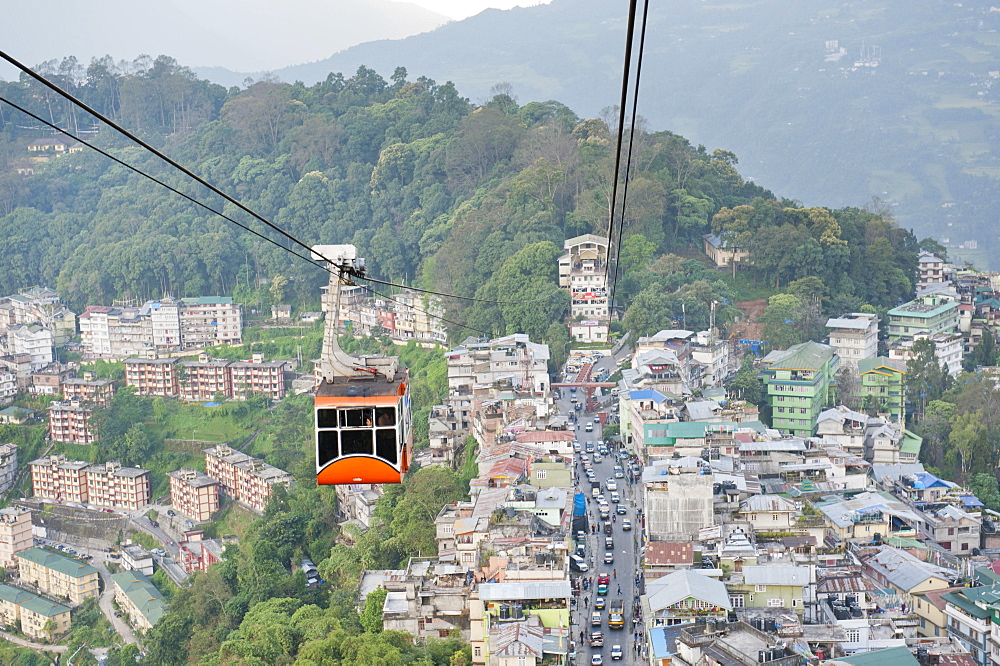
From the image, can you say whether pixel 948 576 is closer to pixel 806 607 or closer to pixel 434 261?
pixel 806 607

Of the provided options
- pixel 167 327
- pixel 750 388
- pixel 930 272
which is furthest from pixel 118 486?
pixel 930 272

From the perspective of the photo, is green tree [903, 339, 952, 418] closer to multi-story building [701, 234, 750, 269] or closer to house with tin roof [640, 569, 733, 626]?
multi-story building [701, 234, 750, 269]

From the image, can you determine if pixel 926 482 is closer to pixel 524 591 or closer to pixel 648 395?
pixel 648 395

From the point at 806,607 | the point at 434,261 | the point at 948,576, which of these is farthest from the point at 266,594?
the point at 434,261

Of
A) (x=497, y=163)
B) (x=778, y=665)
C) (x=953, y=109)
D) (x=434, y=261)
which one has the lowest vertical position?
(x=778, y=665)

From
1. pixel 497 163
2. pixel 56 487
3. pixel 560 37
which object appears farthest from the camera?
pixel 560 37

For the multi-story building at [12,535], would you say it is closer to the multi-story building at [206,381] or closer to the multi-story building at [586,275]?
the multi-story building at [206,381]

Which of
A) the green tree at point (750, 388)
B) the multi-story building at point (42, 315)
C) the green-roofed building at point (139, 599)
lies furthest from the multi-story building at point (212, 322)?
the green tree at point (750, 388)
